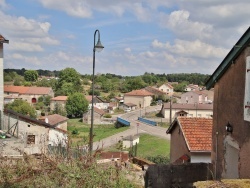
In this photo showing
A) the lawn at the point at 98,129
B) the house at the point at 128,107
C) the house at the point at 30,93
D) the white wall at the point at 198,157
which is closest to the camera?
the white wall at the point at 198,157

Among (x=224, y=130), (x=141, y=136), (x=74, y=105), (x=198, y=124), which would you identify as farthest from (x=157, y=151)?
(x=74, y=105)

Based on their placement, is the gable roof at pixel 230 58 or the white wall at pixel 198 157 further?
the white wall at pixel 198 157

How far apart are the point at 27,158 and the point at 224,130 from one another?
5.03 m

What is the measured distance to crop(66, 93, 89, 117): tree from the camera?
2842 inches

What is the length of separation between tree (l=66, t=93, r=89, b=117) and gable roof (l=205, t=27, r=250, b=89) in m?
64.3

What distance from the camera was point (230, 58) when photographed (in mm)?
7520

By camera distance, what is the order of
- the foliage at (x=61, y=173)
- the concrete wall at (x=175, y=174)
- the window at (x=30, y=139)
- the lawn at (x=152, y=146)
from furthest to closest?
the lawn at (x=152, y=146), the window at (x=30, y=139), the concrete wall at (x=175, y=174), the foliage at (x=61, y=173)

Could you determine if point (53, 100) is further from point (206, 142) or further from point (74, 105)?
point (206, 142)

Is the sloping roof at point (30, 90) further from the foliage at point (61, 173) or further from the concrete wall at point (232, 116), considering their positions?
the concrete wall at point (232, 116)

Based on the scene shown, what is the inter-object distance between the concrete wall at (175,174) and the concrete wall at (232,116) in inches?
23.1

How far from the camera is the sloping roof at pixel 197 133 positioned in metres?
13.4

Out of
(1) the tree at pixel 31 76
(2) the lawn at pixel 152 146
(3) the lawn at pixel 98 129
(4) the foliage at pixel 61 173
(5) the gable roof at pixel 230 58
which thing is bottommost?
(3) the lawn at pixel 98 129

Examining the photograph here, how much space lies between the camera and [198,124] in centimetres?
1462

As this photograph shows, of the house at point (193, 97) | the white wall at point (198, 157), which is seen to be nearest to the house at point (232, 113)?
the white wall at point (198, 157)
